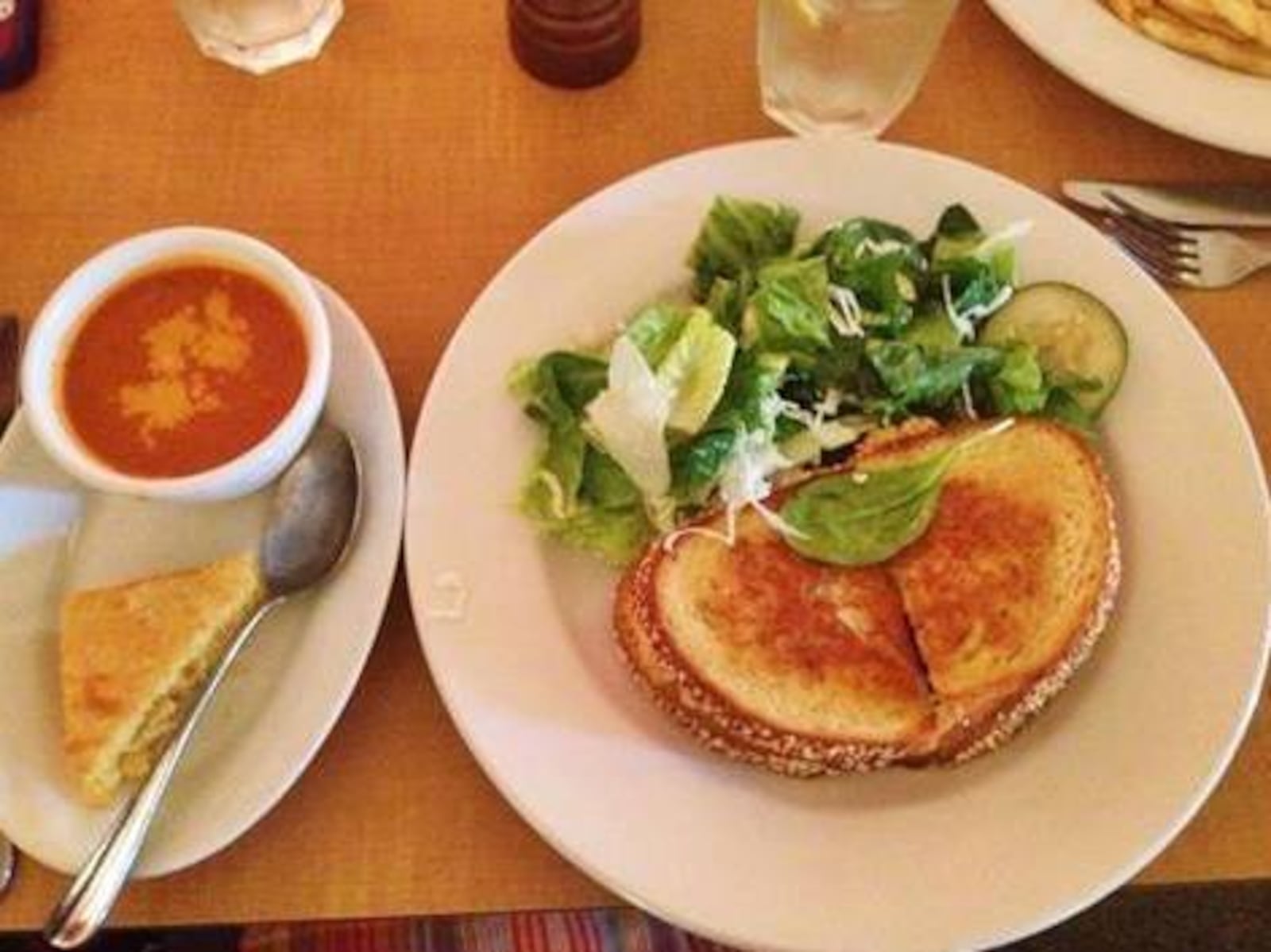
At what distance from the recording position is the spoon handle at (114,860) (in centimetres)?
92

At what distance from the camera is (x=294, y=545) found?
1059mm

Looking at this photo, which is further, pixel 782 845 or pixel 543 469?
pixel 543 469

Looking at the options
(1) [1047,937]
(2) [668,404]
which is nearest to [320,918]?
(2) [668,404]

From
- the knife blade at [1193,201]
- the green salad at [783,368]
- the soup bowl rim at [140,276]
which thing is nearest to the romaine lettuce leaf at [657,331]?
the green salad at [783,368]

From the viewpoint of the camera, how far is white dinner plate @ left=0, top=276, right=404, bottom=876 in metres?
0.97

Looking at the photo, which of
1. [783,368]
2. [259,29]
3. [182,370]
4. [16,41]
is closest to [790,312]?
→ [783,368]

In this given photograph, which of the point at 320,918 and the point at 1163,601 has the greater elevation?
the point at 1163,601

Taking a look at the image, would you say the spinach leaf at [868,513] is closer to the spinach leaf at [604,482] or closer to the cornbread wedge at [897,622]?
the cornbread wedge at [897,622]

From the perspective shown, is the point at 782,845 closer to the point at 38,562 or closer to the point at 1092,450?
the point at 1092,450

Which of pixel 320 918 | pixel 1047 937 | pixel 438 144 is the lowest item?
pixel 1047 937

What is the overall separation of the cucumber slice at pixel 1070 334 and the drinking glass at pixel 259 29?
696 mm

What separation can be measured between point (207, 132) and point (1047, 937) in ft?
4.06

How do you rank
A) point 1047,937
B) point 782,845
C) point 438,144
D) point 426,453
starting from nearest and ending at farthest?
point 782,845
point 426,453
point 438,144
point 1047,937

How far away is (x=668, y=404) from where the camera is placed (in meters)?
1.05
